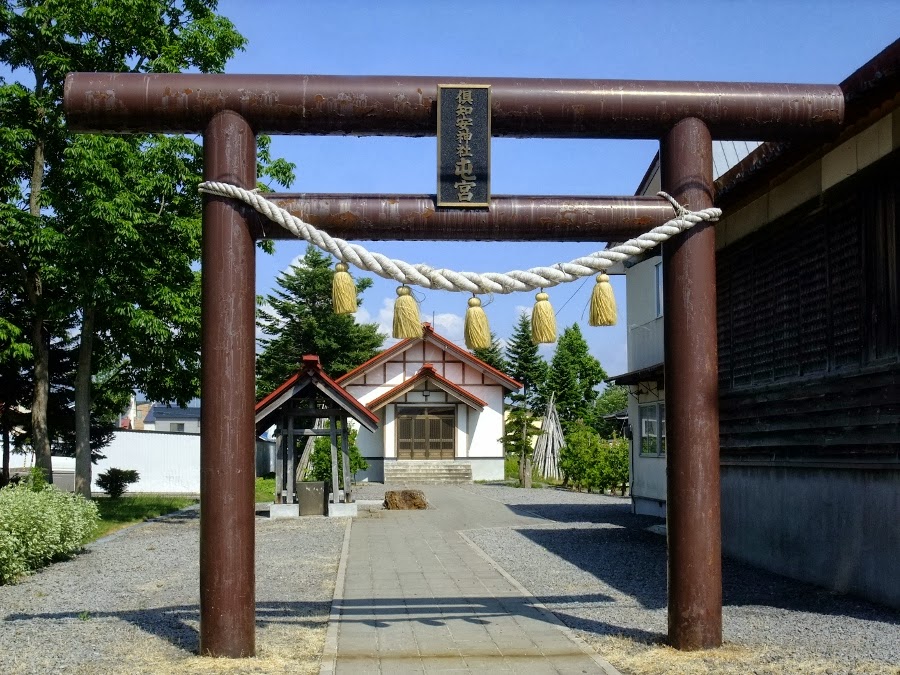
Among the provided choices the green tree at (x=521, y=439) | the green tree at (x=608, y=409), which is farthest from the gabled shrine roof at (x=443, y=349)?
the green tree at (x=608, y=409)

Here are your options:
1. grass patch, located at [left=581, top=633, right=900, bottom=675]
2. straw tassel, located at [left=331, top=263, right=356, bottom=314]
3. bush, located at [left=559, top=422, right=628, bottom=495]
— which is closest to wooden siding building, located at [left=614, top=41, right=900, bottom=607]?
grass patch, located at [left=581, top=633, right=900, bottom=675]

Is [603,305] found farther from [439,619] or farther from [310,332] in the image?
[310,332]

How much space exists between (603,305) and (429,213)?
1523mm

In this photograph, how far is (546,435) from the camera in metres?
36.3

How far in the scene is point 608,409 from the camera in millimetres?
92625

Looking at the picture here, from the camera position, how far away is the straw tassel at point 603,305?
7.31m

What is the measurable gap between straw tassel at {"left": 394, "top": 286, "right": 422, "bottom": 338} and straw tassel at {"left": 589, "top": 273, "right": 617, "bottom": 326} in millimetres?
1372

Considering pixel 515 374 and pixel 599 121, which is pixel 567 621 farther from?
pixel 515 374

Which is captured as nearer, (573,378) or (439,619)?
(439,619)

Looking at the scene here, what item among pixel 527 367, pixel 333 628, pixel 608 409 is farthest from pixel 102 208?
pixel 608 409

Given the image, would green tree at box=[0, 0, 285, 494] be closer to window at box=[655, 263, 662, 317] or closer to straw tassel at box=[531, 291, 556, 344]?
window at box=[655, 263, 662, 317]

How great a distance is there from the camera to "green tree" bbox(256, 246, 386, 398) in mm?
51312

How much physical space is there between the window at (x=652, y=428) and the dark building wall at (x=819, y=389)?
5.72 m

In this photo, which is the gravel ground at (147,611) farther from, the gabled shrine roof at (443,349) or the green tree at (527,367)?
the green tree at (527,367)
